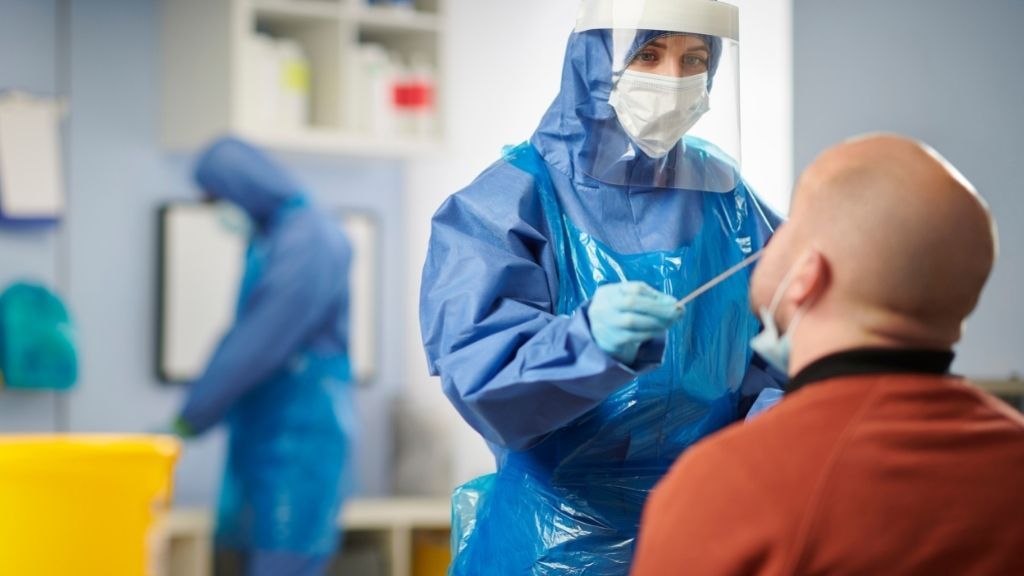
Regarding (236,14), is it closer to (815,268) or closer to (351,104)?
(351,104)

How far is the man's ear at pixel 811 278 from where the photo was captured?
1.08m

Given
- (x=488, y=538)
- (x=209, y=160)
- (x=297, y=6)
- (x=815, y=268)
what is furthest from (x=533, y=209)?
(x=297, y=6)

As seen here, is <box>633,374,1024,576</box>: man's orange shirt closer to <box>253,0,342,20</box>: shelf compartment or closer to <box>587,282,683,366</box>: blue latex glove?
<box>587,282,683,366</box>: blue latex glove

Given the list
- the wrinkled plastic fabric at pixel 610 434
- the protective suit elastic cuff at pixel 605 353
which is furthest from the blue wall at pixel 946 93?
the protective suit elastic cuff at pixel 605 353

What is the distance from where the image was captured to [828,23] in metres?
2.46

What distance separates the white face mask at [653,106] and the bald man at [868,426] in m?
0.52

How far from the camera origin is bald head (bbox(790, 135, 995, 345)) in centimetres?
104

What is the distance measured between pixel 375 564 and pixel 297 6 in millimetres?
1734

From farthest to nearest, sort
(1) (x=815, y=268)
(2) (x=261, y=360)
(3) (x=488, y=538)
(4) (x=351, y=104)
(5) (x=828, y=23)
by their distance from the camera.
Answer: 1. (4) (x=351, y=104)
2. (2) (x=261, y=360)
3. (5) (x=828, y=23)
4. (3) (x=488, y=538)
5. (1) (x=815, y=268)

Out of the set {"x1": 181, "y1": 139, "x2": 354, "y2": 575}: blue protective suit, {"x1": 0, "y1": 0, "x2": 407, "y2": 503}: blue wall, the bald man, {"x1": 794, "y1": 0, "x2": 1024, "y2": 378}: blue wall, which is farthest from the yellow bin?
the bald man

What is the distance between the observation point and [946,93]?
2.43 meters

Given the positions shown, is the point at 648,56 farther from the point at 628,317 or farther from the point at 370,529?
the point at 370,529

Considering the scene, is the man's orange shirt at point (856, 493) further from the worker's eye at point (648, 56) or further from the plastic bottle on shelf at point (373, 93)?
the plastic bottle on shelf at point (373, 93)

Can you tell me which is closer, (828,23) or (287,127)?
(828,23)
